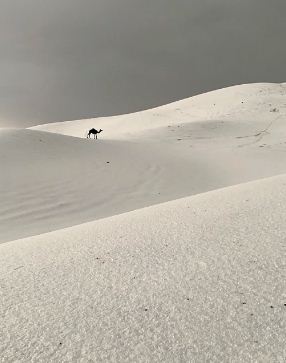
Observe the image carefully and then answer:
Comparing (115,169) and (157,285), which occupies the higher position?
(157,285)

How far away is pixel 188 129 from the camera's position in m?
17.2

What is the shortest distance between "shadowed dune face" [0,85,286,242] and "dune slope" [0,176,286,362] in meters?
3.26

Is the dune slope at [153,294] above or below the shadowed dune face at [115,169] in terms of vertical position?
above

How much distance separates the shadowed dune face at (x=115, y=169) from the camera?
6.76m

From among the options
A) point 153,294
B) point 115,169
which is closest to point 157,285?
point 153,294

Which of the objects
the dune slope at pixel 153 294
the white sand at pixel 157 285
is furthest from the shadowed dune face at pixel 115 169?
the dune slope at pixel 153 294

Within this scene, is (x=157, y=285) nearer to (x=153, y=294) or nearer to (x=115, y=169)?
(x=153, y=294)

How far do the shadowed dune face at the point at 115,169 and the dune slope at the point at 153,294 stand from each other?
326 centimetres

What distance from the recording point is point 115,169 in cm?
923

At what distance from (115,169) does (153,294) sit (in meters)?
7.42

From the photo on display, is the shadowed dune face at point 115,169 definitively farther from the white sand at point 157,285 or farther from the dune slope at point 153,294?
the dune slope at point 153,294

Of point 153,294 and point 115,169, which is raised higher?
point 153,294

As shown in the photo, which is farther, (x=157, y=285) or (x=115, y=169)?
(x=115, y=169)

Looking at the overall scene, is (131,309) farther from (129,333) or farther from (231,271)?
(231,271)
